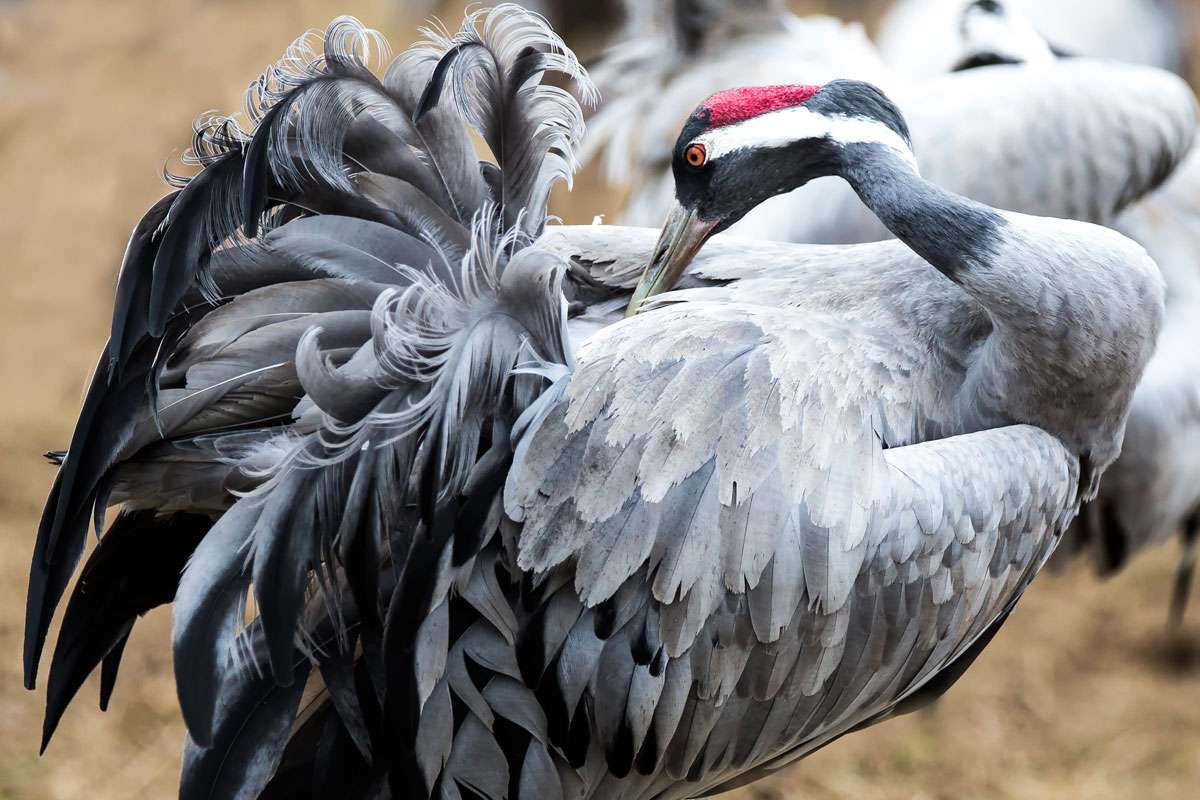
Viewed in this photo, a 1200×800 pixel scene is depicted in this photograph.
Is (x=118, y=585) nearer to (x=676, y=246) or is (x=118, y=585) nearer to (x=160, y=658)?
(x=676, y=246)

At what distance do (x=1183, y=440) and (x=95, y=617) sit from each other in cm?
274

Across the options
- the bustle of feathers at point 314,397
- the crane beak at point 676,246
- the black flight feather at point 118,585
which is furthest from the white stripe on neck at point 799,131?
the black flight feather at point 118,585

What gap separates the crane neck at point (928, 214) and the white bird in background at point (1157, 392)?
4.82 feet

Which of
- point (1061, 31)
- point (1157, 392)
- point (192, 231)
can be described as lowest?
point (1157, 392)

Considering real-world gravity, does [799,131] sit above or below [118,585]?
above

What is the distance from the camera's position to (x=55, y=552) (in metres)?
2.27

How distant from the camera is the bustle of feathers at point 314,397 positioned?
7.23ft

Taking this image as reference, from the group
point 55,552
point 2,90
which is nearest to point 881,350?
point 55,552

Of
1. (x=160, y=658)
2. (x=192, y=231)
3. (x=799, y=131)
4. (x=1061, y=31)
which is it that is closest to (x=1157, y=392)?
(x=799, y=131)

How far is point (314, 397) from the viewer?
2.18 m

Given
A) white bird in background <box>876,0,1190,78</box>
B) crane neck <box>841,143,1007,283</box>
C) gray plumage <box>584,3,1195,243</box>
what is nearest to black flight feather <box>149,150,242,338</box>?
crane neck <box>841,143,1007,283</box>

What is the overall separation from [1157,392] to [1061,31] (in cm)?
213

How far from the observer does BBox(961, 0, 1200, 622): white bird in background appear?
3652 millimetres

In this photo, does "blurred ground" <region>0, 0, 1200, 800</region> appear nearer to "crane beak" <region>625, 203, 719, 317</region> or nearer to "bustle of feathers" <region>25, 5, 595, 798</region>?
"bustle of feathers" <region>25, 5, 595, 798</region>
